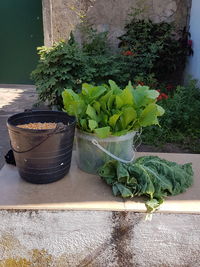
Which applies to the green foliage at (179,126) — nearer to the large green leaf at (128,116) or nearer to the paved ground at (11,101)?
the paved ground at (11,101)

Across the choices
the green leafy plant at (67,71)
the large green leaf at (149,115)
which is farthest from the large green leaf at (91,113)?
the green leafy plant at (67,71)

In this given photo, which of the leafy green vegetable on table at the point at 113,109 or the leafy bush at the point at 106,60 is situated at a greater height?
the leafy green vegetable on table at the point at 113,109

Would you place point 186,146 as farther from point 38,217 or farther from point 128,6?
point 128,6

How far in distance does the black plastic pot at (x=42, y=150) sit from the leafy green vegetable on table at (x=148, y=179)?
0.23m

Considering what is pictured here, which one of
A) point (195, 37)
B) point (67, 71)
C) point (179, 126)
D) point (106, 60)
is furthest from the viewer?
point (195, 37)

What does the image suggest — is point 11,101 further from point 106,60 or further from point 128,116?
point 128,116

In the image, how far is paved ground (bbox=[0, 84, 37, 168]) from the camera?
13.3ft

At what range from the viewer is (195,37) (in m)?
4.73

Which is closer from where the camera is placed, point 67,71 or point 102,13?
Answer: point 67,71

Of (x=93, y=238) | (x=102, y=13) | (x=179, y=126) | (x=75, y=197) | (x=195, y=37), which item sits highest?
(x=102, y=13)

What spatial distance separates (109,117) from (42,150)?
397 mm

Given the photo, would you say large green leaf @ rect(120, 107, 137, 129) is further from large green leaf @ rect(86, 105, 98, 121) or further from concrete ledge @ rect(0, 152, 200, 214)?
concrete ledge @ rect(0, 152, 200, 214)

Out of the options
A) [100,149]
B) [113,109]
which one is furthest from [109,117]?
[100,149]

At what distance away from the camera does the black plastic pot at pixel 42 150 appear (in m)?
1.45
